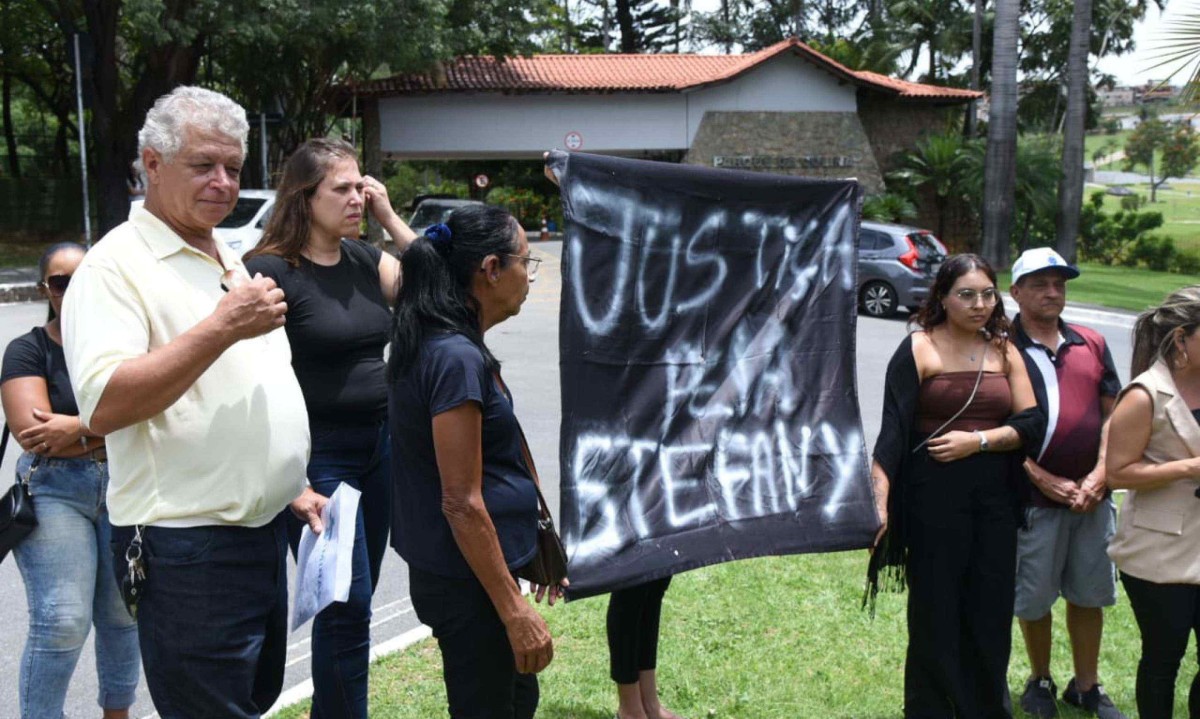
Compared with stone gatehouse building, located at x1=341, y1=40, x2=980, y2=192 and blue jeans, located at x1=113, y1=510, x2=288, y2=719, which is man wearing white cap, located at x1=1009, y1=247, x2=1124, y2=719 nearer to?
blue jeans, located at x1=113, y1=510, x2=288, y2=719

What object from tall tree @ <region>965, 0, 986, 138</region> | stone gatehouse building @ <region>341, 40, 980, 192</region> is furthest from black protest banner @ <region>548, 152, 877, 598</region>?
tall tree @ <region>965, 0, 986, 138</region>

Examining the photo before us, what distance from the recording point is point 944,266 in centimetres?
419

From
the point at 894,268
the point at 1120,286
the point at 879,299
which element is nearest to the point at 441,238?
the point at 894,268

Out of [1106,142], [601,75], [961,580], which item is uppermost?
[1106,142]

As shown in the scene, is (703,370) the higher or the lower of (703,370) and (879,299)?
the higher

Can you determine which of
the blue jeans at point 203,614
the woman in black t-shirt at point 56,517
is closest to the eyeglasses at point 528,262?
the blue jeans at point 203,614

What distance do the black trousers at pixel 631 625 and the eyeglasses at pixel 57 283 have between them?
2.06 m

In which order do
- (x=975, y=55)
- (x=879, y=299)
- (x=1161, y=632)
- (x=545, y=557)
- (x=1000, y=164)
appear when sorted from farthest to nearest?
1. (x=975, y=55)
2. (x=1000, y=164)
3. (x=879, y=299)
4. (x=1161, y=632)
5. (x=545, y=557)

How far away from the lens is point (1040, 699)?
4.48 m

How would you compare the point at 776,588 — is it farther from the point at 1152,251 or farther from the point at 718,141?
the point at 1152,251

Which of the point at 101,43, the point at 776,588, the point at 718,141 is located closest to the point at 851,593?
the point at 776,588

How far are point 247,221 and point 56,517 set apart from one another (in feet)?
50.8

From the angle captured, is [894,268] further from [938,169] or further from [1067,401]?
[938,169]

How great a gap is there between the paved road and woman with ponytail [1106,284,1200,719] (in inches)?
121
